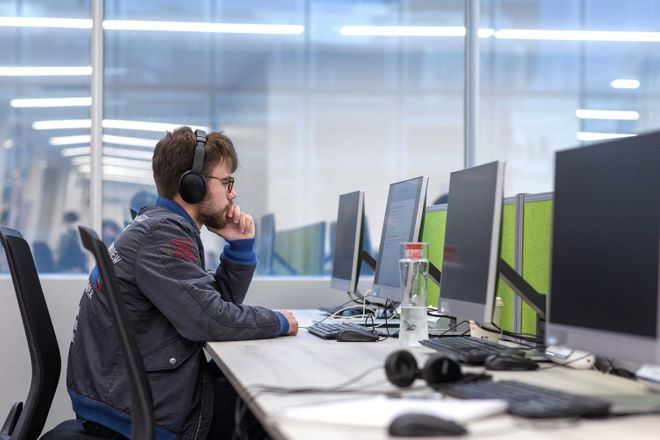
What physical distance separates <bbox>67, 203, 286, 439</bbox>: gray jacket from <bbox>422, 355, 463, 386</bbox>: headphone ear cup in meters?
0.77

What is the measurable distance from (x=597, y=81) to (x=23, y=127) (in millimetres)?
2819

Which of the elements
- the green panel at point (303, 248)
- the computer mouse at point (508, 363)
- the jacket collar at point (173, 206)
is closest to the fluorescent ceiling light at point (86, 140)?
the green panel at point (303, 248)

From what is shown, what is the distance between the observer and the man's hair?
231 centimetres

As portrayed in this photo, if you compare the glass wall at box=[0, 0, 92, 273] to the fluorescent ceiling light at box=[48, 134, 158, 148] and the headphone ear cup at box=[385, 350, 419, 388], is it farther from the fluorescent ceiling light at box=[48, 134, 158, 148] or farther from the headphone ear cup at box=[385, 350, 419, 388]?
the headphone ear cup at box=[385, 350, 419, 388]

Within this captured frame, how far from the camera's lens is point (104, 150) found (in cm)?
385

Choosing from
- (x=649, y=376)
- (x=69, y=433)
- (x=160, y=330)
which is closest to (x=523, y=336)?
(x=649, y=376)

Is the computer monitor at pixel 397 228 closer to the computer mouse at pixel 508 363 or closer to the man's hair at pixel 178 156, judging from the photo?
the man's hair at pixel 178 156

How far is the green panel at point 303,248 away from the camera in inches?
156

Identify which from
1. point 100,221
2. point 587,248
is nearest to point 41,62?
point 100,221

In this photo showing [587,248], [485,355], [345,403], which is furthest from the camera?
[485,355]

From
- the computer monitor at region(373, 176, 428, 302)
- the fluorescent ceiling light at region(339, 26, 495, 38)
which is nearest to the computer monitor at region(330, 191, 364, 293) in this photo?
the computer monitor at region(373, 176, 428, 302)

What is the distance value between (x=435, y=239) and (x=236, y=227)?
77 cm

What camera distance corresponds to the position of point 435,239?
301 centimetres

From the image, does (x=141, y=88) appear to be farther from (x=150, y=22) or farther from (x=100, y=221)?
(x=100, y=221)
